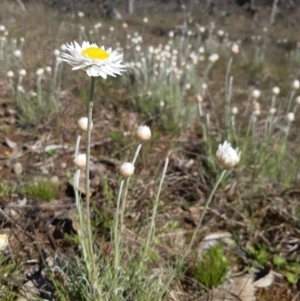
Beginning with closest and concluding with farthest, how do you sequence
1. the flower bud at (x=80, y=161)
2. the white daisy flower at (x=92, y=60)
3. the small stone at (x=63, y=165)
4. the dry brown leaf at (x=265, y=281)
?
the white daisy flower at (x=92, y=60), the flower bud at (x=80, y=161), the dry brown leaf at (x=265, y=281), the small stone at (x=63, y=165)

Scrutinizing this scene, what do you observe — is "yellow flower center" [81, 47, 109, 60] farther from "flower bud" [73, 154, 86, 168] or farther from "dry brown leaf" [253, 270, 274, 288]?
"dry brown leaf" [253, 270, 274, 288]

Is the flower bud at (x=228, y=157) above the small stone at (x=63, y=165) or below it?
above

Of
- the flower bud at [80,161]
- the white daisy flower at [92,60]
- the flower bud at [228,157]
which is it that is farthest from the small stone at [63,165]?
the flower bud at [228,157]

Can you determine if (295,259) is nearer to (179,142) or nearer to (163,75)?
(179,142)

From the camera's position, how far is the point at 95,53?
1218 mm

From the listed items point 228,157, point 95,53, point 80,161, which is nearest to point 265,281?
point 228,157

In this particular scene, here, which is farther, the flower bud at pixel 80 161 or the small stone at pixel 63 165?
the small stone at pixel 63 165

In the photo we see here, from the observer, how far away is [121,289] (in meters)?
1.43

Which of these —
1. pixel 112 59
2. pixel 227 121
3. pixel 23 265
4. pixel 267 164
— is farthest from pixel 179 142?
pixel 112 59

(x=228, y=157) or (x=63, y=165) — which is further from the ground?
(x=228, y=157)

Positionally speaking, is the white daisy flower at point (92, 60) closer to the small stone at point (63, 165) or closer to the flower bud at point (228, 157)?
the flower bud at point (228, 157)

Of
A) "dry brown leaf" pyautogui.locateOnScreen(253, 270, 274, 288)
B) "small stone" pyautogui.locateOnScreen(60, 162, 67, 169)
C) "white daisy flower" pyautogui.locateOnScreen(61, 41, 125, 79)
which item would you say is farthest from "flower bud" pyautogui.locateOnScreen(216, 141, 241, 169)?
"small stone" pyautogui.locateOnScreen(60, 162, 67, 169)

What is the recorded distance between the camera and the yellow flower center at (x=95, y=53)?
1.20 m

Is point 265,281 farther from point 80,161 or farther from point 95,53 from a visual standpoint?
point 95,53
